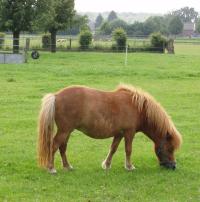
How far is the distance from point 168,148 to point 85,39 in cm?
3848

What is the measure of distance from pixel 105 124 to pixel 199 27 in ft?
Result: 381

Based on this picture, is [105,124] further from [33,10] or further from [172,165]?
[33,10]

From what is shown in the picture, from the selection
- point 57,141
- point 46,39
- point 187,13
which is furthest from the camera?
point 187,13

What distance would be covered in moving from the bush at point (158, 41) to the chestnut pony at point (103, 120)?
A: 40.2 m

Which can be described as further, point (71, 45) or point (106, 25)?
point (106, 25)

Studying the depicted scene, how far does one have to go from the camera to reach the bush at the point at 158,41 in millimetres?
47656

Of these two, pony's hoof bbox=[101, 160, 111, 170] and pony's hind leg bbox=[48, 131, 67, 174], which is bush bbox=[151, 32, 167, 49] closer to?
pony's hoof bbox=[101, 160, 111, 170]

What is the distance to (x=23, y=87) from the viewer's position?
708 inches

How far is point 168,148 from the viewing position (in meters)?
8.18

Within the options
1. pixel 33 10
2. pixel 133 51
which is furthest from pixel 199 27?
pixel 33 10

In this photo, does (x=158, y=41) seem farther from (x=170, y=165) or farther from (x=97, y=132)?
(x=97, y=132)

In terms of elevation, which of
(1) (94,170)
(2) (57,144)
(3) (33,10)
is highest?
(3) (33,10)

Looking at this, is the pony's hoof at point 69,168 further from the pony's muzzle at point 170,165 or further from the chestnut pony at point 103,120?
the pony's muzzle at point 170,165

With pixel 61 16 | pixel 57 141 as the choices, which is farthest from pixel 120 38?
pixel 57 141
